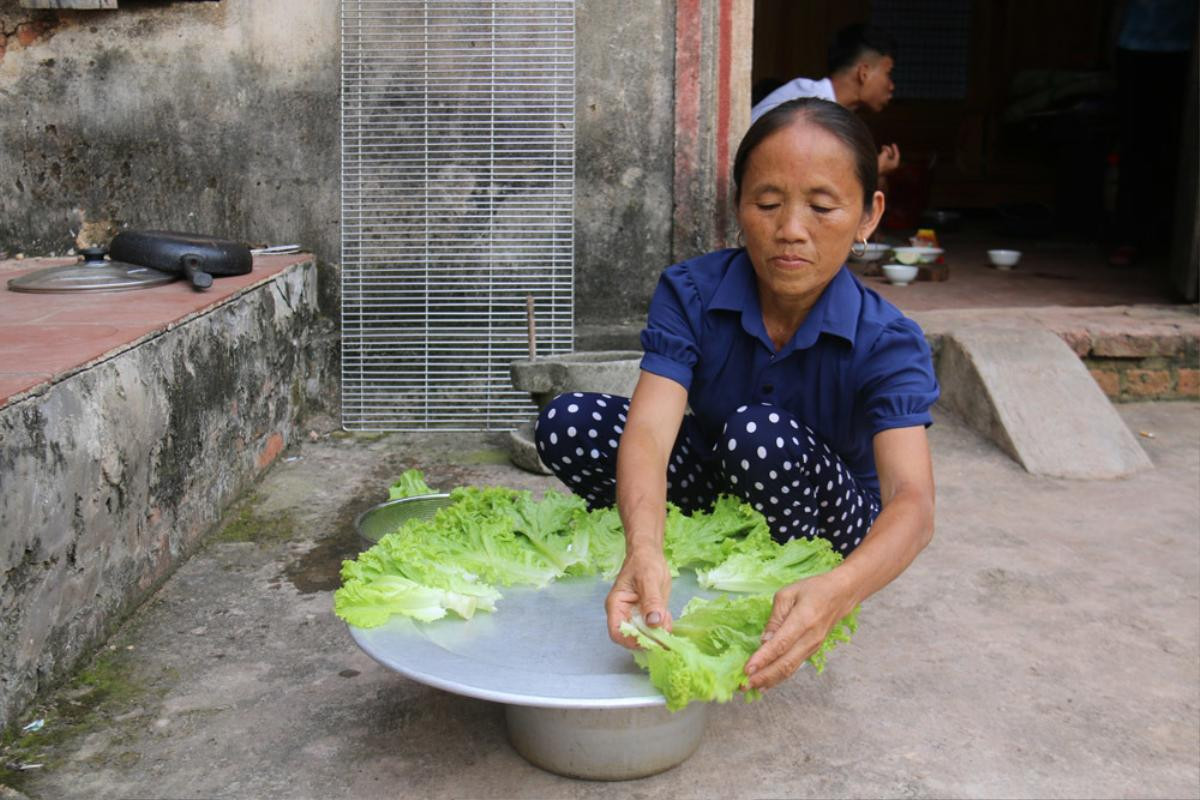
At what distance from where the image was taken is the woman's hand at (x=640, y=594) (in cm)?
199

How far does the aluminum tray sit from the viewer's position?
1923 millimetres

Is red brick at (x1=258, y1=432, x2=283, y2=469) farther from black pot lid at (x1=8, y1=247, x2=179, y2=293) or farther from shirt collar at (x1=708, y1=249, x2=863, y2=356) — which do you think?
shirt collar at (x1=708, y1=249, x2=863, y2=356)

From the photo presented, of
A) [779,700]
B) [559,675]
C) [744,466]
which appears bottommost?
[779,700]

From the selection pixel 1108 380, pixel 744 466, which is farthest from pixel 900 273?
pixel 744 466

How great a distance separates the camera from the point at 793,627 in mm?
1888

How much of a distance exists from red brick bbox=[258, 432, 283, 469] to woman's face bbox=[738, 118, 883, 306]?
2.44 meters

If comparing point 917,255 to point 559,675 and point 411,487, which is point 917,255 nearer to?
point 411,487

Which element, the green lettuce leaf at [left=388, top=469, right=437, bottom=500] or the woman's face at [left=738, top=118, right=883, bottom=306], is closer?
the woman's face at [left=738, top=118, right=883, bottom=306]

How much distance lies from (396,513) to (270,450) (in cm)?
100

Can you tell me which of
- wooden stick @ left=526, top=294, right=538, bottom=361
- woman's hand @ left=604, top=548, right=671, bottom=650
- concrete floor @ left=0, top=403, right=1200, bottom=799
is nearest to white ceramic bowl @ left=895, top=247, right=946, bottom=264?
wooden stick @ left=526, top=294, right=538, bottom=361

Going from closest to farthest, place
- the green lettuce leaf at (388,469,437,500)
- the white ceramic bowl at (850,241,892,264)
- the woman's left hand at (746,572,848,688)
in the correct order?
the woman's left hand at (746,572,848,688), the green lettuce leaf at (388,469,437,500), the white ceramic bowl at (850,241,892,264)

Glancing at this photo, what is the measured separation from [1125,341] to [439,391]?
3.05 m

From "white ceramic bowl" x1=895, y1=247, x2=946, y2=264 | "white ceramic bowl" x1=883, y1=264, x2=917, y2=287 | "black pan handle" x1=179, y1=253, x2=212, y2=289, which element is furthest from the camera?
"white ceramic bowl" x1=895, y1=247, x2=946, y2=264

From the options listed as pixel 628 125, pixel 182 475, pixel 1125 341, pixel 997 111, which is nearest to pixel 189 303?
pixel 182 475
